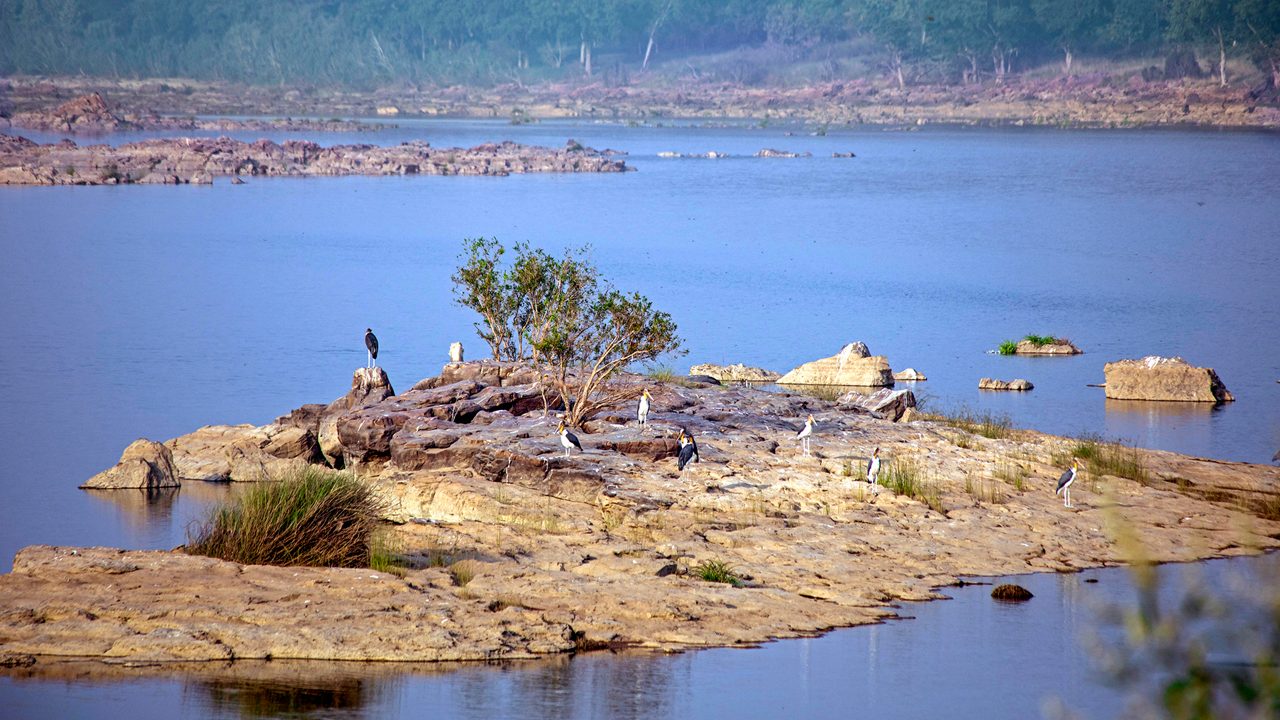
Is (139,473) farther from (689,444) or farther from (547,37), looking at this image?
(547,37)

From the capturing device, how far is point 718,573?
15016 millimetres

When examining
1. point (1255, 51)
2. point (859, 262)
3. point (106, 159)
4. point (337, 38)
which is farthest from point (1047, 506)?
point (337, 38)

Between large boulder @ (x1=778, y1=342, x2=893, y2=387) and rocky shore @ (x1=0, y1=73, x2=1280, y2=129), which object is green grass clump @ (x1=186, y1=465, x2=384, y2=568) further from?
rocky shore @ (x1=0, y1=73, x2=1280, y2=129)

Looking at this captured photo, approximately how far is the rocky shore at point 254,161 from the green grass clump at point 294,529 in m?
64.4

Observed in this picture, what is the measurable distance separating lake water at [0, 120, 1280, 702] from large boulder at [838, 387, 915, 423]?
273 centimetres

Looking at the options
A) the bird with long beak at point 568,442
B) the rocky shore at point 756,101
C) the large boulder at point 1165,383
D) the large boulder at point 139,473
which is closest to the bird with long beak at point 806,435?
the bird with long beak at point 568,442

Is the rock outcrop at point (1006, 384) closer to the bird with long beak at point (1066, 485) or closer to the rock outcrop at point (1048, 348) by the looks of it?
the rock outcrop at point (1048, 348)

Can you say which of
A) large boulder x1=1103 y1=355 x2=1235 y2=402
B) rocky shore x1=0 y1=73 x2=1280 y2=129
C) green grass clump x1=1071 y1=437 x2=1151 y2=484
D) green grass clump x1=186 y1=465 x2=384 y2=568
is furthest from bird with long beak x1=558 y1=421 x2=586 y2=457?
rocky shore x1=0 y1=73 x2=1280 y2=129

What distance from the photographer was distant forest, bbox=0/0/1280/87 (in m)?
142

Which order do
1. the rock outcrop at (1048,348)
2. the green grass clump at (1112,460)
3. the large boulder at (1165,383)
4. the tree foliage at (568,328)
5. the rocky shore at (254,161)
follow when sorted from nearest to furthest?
the green grass clump at (1112,460) → the tree foliage at (568,328) → the large boulder at (1165,383) → the rock outcrop at (1048,348) → the rocky shore at (254,161)

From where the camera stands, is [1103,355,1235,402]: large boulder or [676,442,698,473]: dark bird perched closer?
[676,442,698,473]: dark bird perched

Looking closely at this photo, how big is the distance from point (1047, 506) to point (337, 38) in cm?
18169

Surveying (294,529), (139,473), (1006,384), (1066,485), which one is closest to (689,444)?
(1066,485)

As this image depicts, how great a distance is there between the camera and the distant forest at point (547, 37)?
468ft
